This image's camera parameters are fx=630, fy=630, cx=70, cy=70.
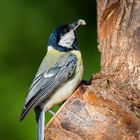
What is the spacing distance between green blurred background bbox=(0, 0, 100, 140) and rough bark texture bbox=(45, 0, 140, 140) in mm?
1318

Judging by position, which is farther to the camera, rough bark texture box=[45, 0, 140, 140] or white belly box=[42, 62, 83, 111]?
white belly box=[42, 62, 83, 111]

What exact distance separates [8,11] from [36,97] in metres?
1.77

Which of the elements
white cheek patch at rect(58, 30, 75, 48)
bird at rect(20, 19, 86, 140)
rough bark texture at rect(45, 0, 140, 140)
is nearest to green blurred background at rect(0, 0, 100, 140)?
white cheek patch at rect(58, 30, 75, 48)

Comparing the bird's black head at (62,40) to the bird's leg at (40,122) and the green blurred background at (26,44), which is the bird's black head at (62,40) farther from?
the green blurred background at (26,44)

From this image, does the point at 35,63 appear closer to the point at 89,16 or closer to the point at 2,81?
the point at 2,81

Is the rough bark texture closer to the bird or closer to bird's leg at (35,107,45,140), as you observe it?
bird's leg at (35,107,45,140)

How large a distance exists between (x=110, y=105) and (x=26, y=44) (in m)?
2.04

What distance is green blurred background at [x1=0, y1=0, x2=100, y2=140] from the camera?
14.5ft

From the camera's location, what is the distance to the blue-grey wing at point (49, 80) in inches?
124

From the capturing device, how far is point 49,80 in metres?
3.26

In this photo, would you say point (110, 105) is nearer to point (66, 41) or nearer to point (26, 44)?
point (66, 41)

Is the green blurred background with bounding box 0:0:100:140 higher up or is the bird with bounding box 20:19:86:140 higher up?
the bird with bounding box 20:19:86:140

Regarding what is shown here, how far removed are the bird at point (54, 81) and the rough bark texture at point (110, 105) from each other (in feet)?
0.80

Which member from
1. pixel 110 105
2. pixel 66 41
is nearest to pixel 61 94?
pixel 66 41
